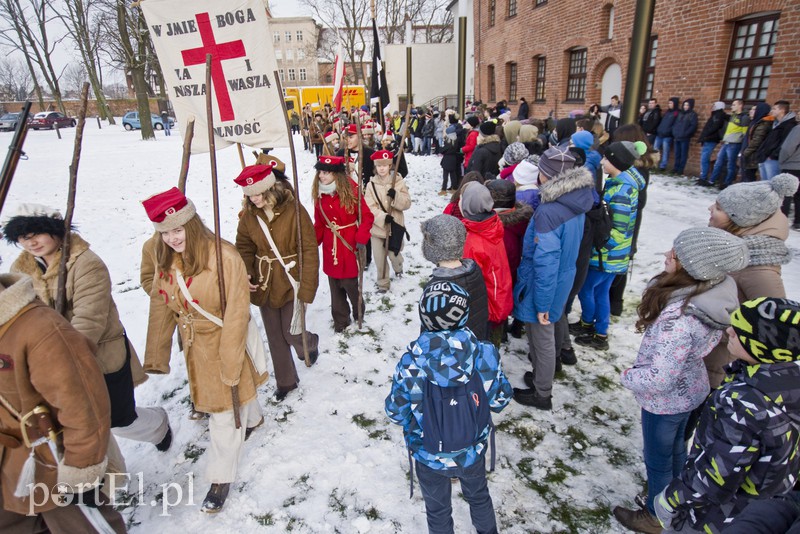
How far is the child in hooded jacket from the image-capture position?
2.96 m

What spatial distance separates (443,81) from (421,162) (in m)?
20.5

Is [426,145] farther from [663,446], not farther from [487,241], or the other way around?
[663,446]

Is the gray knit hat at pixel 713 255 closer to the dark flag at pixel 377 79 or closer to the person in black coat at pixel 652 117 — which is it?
the dark flag at pixel 377 79

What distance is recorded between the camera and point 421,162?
15.2 metres

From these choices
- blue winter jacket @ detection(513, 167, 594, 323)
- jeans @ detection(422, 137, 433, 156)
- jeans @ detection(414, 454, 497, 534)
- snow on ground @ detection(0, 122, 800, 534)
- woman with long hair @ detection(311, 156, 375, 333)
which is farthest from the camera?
jeans @ detection(422, 137, 433, 156)

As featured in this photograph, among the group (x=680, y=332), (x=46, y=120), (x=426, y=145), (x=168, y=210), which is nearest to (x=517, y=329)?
(x=680, y=332)

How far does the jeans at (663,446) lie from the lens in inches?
87.0

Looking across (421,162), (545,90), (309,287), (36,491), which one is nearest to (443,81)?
(545,90)

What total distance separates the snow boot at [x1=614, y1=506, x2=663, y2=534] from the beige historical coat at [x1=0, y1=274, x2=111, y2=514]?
8.97 ft

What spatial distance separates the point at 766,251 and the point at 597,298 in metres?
1.86

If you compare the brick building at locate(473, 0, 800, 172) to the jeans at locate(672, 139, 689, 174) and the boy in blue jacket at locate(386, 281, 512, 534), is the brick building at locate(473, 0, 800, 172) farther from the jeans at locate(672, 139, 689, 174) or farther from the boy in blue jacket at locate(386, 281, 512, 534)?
the boy in blue jacket at locate(386, 281, 512, 534)

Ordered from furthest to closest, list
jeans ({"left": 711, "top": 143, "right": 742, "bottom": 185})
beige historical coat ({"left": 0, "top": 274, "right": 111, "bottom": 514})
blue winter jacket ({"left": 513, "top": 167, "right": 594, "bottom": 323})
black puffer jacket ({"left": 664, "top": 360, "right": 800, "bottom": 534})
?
jeans ({"left": 711, "top": 143, "right": 742, "bottom": 185})
blue winter jacket ({"left": 513, "top": 167, "right": 594, "bottom": 323})
beige historical coat ({"left": 0, "top": 274, "right": 111, "bottom": 514})
black puffer jacket ({"left": 664, "top": 360, "right": 800, "bottom": 534})

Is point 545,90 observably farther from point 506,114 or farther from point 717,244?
point 717,244

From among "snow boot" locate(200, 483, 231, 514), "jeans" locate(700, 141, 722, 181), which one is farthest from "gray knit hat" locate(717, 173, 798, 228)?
"jeans" locate(700, 141, 722, 181)
